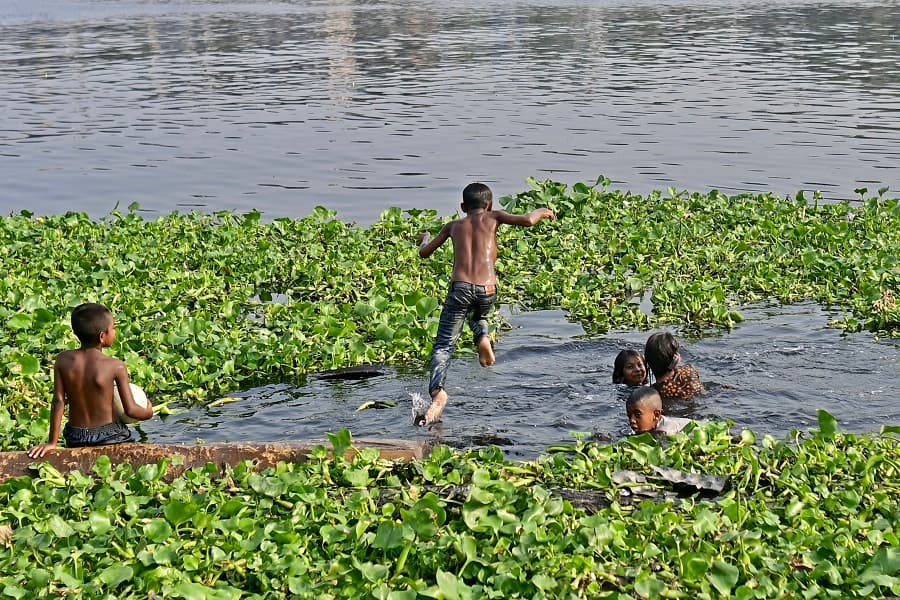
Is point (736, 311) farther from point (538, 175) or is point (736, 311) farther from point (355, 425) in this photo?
point (538, 175)

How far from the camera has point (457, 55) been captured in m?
42.9

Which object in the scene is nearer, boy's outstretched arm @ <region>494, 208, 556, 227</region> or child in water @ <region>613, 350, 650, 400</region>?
boy's outstretched arm @ <region>494, 208, 556, 227</region>

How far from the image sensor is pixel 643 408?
330 inches

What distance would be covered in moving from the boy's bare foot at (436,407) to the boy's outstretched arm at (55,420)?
9.44 ft

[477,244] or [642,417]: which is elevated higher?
[477,244]

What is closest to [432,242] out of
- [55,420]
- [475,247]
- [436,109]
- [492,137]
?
[475,247]

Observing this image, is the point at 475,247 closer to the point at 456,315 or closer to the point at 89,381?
the point at 456,315

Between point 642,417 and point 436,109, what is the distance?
24265 millimetres

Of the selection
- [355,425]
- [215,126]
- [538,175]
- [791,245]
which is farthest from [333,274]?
[215,126]

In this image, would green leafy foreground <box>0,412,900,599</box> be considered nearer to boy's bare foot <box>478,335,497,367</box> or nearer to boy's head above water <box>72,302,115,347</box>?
boy's head above water <box>72,302,115,347</box>

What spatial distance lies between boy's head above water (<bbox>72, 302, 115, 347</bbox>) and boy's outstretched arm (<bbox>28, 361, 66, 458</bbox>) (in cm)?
29

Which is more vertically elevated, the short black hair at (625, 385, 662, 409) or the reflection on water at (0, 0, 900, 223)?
the short black hair at (625, 385, 662, 409)

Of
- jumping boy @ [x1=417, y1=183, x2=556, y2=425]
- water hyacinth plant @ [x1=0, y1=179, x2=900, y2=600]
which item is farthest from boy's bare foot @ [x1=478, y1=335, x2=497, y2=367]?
water hyacinth plant @ [x1=0, y1=179, x2=900, y2=600]

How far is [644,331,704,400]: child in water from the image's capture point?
9594 millimetres
